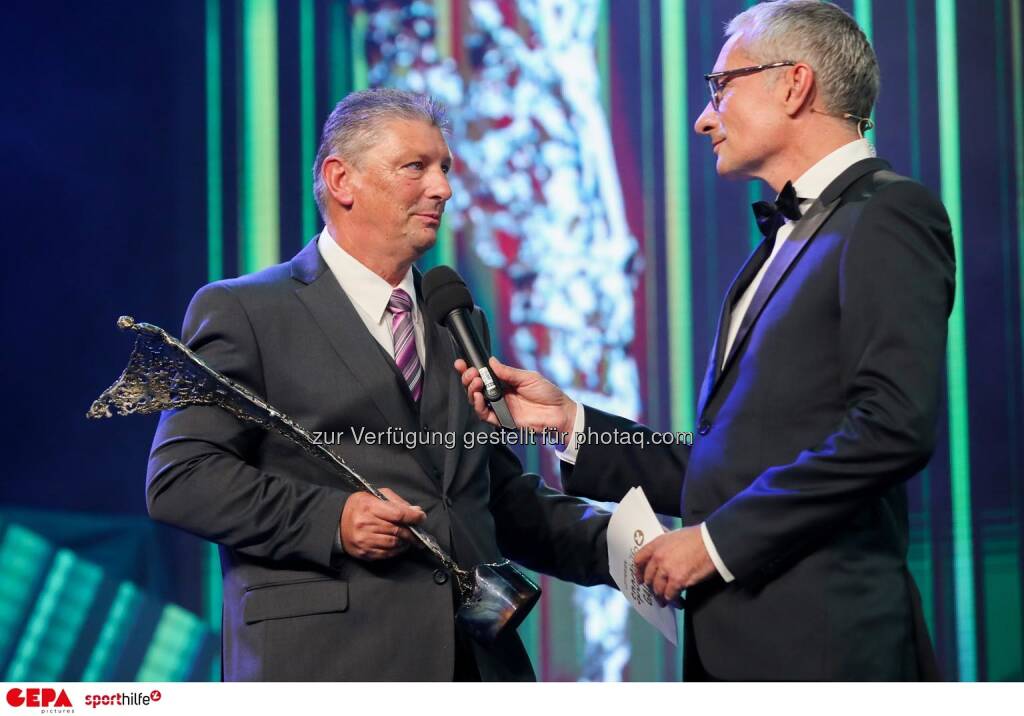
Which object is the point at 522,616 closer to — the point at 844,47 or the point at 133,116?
the point at 844,47

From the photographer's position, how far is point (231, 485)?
1941mm

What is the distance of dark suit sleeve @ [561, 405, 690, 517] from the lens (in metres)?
2.22

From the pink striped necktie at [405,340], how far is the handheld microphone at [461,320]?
8 centimetres

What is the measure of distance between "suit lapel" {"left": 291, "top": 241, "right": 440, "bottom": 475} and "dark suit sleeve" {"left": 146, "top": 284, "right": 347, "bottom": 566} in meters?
0.14

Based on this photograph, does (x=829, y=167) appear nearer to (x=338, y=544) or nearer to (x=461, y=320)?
(x=461, y=320)

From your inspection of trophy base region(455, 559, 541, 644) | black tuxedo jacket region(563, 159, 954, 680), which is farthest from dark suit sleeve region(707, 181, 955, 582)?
trophy base region(455, 559, 541, 644)

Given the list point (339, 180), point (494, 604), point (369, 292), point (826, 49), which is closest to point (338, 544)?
point (494, 604)

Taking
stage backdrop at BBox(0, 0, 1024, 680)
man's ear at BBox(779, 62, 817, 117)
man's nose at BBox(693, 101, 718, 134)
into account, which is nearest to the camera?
man's ear at BBox(779, 62, 817, 117)

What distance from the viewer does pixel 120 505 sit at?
3713 mm

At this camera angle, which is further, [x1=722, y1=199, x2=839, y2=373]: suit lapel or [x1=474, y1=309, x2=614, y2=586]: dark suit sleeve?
[x1=474, y1=309, x2=614, y2=586]: dark suit sleeve

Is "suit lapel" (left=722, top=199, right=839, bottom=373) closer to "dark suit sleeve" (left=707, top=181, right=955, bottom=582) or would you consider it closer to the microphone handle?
"dark suit sleeve" (left=707, top=181, right=955, bottom=582)

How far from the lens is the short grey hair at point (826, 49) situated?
6.48ft
